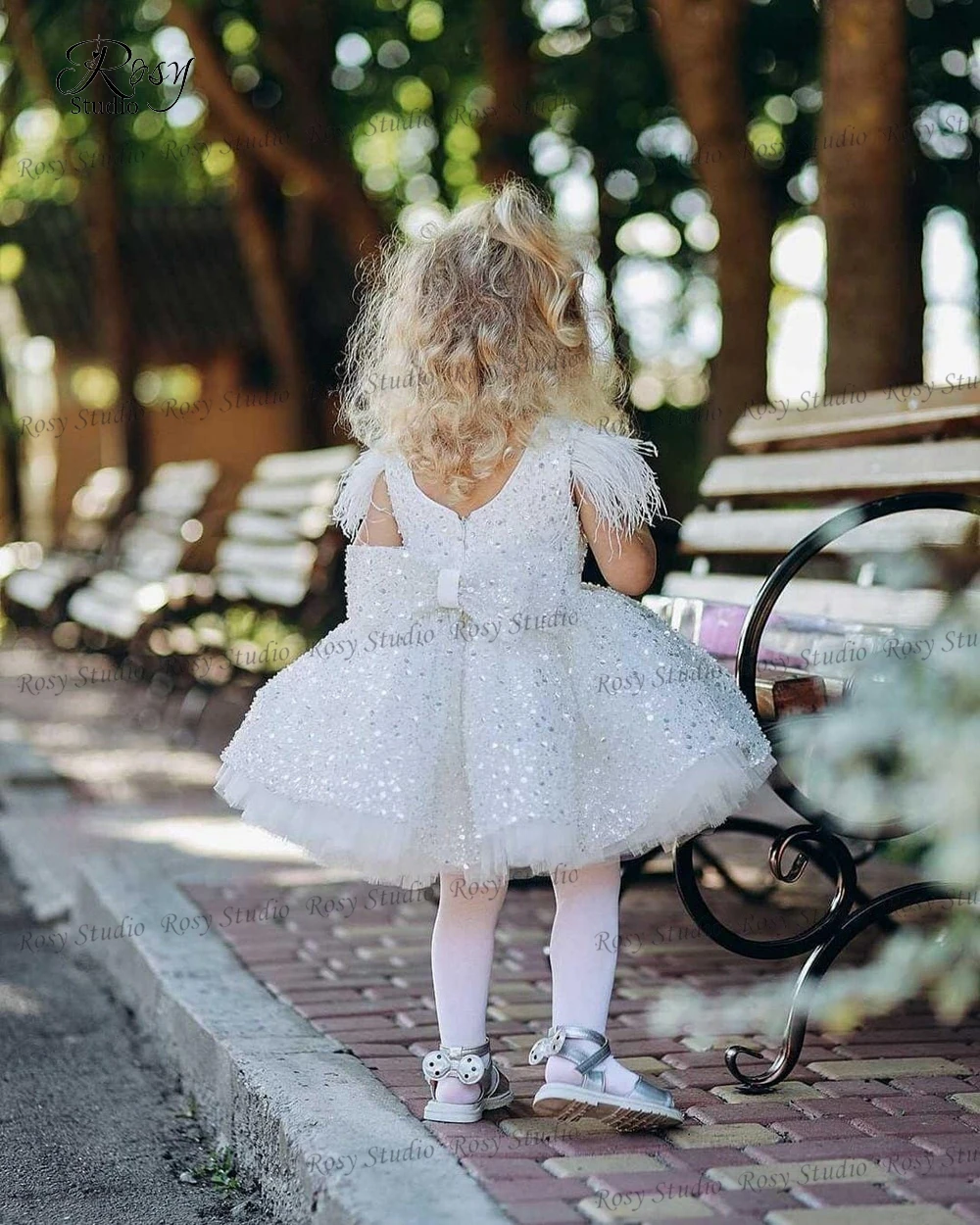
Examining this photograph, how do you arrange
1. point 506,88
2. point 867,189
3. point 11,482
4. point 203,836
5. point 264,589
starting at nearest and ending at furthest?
1. point 203,836
2. point 867,189
3. point 264,589
4. point 506,88
5. point 11,482

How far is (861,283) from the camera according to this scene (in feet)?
21.0

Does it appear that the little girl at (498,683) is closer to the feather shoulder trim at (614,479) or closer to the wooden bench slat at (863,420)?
the feather shoulder trim at (614,479)

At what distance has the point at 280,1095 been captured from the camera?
9.82ft

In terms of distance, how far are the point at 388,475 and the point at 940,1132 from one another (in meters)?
1.52

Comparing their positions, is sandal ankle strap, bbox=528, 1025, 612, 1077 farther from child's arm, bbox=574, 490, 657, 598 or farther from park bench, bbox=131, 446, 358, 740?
park bench, bbox=131, 446, 358, 740

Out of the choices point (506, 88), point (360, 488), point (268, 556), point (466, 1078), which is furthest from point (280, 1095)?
point (506, 88)

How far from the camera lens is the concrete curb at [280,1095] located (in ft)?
8.29

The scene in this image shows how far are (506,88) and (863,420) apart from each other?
22.6ft

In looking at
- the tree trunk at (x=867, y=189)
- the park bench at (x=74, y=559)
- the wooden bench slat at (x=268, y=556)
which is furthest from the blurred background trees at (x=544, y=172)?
the wooden bench slat at (x=268, y=556)

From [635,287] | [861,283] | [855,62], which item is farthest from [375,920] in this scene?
[635,287]

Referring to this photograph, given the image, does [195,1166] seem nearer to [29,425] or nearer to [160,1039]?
[160,1039]

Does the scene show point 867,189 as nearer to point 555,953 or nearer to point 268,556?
point 268,556

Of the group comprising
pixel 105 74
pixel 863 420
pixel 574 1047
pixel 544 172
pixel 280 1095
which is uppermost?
pixel 105 74

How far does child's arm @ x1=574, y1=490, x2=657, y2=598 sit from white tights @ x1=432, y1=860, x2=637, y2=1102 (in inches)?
21.0
